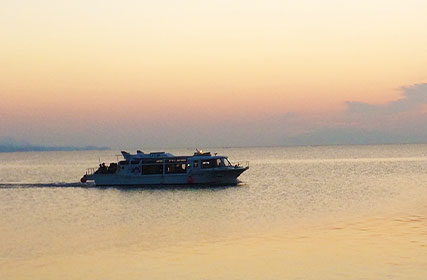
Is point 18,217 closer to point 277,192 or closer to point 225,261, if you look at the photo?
point 225,261

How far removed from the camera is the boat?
8306 cm

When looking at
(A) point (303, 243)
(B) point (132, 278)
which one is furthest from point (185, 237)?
(B) point (132, 278)

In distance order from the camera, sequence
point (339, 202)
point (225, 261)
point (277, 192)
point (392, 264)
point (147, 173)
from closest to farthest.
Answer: point (392, 264) → point (225, 261) → point (339, 202) → point (277, 192) → point (147, 173)

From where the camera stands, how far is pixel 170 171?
8594 cm

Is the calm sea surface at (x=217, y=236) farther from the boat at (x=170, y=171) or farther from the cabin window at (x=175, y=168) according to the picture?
the cabin window at (x=175, y=168)

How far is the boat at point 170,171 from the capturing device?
83.1 meters

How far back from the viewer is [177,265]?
99.8 ft

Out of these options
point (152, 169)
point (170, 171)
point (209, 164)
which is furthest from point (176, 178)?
point (209, 164)

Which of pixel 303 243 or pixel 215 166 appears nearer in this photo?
pixel 303 243

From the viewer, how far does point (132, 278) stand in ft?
91.0

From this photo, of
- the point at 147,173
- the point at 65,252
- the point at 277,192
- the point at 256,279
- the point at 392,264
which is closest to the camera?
the point at 256,279

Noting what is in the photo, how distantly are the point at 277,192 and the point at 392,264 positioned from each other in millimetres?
51650

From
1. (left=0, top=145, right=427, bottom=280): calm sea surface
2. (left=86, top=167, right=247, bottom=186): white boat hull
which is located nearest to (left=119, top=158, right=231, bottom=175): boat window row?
(left=86, top=167, right=247, bottom=186): white boat hull

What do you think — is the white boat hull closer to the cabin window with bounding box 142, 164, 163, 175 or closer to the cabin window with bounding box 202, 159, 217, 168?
the cabin window with bounding box 142, 164, 163, 175
